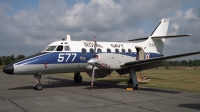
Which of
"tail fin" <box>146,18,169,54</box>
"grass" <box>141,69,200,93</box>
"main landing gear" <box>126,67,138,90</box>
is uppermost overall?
"tail fin" <box>146,18,169,54</box>

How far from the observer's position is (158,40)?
66.2 feet

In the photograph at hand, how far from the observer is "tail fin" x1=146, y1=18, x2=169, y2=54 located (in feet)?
64.7

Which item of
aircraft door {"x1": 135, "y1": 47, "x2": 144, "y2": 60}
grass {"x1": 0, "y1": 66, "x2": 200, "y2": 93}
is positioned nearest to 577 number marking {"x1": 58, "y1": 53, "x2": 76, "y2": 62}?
aircraft door {"x1": 135, "y1": 47, "x2": 144, "y2": 60}

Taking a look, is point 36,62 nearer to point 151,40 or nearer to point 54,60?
point 54,60

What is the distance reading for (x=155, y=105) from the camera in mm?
9078

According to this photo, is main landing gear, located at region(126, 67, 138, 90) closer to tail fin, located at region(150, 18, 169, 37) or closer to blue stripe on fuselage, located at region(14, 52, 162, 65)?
blue stripe on fuselage, located at region(14, 52, 162, 65)

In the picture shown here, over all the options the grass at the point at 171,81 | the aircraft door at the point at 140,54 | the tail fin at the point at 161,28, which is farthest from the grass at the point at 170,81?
the tail fin at the point at 161,28

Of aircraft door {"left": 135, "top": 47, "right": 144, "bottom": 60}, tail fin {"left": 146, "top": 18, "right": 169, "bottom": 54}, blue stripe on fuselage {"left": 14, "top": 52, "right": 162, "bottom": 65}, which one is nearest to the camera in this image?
blue stripe on fuselage {"left": 14, "top": 52, "right": 162, "bottom": 65}

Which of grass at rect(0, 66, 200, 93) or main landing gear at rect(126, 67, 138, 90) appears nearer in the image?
main landing gear at rect(126, 67, 138, 90)

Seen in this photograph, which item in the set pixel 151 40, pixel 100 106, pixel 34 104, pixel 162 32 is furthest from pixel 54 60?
pixel 162 32

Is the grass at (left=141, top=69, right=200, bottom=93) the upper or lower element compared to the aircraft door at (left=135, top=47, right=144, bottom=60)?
lower

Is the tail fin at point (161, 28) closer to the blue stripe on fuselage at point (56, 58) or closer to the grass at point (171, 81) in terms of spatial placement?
the grass at point (171, 81)

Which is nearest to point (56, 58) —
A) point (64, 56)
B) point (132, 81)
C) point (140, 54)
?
point (64, 56)

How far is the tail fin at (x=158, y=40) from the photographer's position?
776 inches
